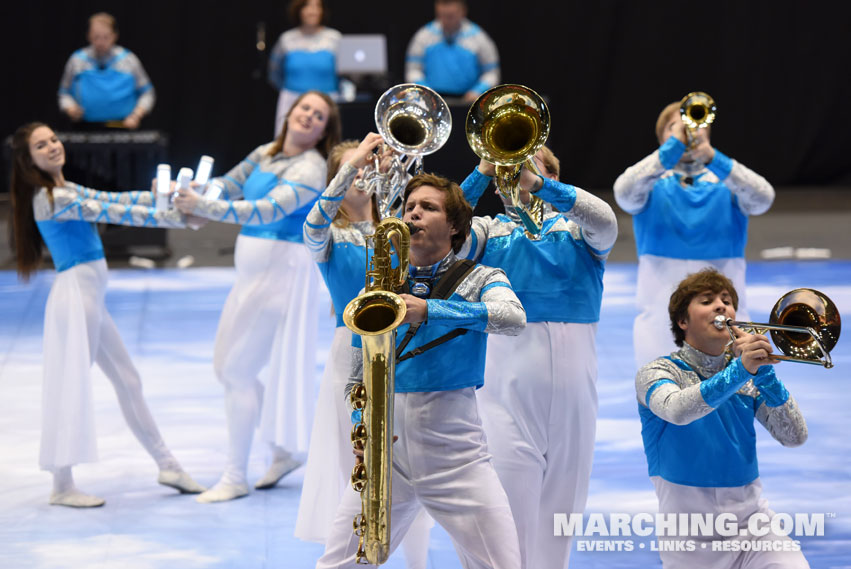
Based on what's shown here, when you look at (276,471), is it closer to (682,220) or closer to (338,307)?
(338,307)

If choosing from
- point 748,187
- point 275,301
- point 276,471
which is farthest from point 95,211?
point 748,187

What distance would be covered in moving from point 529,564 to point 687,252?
2082 millimetres

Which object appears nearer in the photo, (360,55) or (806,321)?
(806,321)

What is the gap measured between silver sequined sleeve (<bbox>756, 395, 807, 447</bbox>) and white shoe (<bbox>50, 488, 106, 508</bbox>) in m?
3.13

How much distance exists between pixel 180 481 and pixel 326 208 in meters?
2.15

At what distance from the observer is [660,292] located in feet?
18.6

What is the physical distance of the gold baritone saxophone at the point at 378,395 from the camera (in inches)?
122

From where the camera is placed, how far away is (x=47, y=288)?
10.2 metres

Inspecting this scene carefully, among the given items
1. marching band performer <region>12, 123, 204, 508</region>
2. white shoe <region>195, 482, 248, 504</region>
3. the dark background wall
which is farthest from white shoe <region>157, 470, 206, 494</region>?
the dark background wall

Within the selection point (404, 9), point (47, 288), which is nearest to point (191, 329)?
point (47, 288)

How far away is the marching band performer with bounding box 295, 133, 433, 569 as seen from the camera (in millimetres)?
4082

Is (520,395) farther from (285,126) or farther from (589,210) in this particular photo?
(285,126)

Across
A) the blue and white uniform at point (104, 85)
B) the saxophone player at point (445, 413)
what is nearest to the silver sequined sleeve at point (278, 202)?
the saxophone player at point (445, 413)

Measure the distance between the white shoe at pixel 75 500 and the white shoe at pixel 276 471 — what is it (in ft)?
2.36
